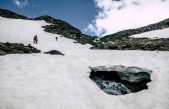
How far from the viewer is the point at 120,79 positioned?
64.1 ft

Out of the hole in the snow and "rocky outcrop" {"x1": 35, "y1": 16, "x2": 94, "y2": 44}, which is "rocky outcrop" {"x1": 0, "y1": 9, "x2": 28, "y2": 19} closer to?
"rocky outcrop" {"x1": 35, "y1": 16, "x2": 94, "y2": 44}

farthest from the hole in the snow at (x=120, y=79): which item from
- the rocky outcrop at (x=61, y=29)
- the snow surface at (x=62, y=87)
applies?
the rocky outcrop at (x=61, y=29)

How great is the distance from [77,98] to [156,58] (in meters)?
11.6

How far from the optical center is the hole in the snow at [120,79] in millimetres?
18297

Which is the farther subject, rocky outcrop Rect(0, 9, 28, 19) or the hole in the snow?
rocky outcrop Rect(0, 9, 28, 19)

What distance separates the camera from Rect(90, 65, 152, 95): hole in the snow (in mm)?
18297

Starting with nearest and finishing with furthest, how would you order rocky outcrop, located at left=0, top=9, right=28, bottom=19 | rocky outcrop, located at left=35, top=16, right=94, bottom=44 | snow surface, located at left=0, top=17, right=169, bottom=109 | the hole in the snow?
snow surface, located at left=0, top=17, right=169, bottom=109 < the hole in the snow < rocky outcrop, located at left=35, top=16, right=94, bottom=44 < rocky outcrop, located at left=0, top=9, right=28, bottom=19

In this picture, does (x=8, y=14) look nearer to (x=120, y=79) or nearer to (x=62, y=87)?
(x=120, y=79)

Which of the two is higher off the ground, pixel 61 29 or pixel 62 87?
pixel 61 29

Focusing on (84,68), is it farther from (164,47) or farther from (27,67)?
(164,47)

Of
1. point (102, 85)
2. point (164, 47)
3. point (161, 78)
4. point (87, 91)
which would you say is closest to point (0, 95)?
point (87, 91)

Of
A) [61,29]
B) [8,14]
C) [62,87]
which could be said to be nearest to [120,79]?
[62,87]

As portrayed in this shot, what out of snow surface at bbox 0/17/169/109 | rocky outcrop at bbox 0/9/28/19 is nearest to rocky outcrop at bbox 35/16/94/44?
rocky outcrop at bbox 0/9/28/19

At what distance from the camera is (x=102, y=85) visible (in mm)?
18812
